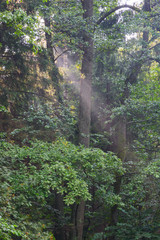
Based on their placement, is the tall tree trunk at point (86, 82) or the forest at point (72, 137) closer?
the forest at point (72, 137)

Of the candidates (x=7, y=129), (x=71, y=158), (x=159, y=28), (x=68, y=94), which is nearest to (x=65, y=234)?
(x=71, y=158)

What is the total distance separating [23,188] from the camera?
4.86m

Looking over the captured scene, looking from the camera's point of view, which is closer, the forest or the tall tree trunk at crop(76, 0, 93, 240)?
the forest

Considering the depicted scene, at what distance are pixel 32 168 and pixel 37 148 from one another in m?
0.61

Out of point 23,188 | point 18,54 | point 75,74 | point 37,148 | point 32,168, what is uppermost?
point 75,74

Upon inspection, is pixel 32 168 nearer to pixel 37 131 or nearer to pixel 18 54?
pixel 37 131

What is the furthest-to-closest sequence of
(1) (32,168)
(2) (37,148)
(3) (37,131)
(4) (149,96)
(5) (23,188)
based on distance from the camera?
(4) (149,96) → (3) (37,131) → (2) (37,148) → (1) (32,168) → (5) (23,188)

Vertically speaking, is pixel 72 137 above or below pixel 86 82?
below

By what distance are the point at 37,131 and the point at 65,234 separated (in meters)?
3.39

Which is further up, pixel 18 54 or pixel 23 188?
pixel 18 54

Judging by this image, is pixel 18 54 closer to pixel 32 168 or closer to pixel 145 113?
pixel 32 168

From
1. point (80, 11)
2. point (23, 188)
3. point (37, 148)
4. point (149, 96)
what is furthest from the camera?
point (149, 96)

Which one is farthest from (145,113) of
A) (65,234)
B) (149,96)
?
A: (65,234)

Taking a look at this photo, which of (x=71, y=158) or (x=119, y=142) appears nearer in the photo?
(x=71, y=158)
